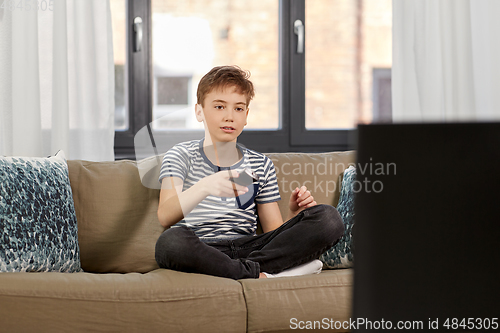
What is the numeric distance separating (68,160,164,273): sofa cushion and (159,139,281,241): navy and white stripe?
0.55ft

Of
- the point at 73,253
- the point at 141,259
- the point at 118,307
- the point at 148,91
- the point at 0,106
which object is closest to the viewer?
the point at 118,307

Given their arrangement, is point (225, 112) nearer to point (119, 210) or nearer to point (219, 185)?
point (219, 185)

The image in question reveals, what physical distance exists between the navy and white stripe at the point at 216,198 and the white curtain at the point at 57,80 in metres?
0.56

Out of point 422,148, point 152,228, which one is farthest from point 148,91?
point 422,148

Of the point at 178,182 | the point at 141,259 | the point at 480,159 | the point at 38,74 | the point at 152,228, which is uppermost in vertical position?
the point at 38,74

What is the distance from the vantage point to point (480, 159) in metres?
0.34

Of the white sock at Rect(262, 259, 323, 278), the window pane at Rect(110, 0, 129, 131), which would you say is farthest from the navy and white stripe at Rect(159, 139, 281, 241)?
the window pane at Rect(110, 0, 129, 131)

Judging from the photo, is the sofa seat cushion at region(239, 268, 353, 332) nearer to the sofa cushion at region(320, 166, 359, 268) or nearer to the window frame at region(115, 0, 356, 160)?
the sofa cushion at region(320, 166, 359, 268)

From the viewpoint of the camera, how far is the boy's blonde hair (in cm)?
160

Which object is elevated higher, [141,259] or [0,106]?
[0,106]

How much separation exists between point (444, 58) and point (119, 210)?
5.68 ft

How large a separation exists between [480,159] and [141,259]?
4.70ft

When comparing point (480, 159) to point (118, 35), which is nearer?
point (480, 159)

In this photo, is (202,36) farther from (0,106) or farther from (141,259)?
(141,259)
